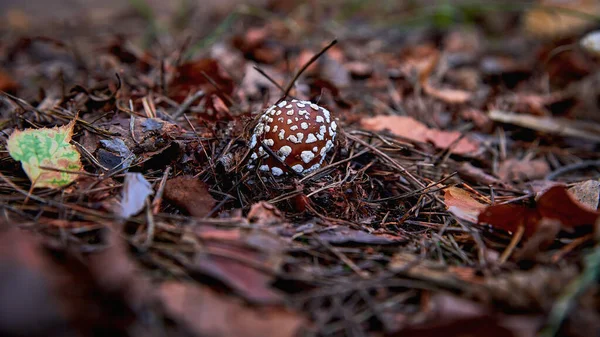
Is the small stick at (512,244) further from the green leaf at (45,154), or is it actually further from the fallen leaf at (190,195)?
the green leaf at (45,154)

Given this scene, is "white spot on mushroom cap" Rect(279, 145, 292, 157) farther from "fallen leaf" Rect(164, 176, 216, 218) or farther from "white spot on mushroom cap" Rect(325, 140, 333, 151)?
"fallen leaf" Rect(164, 176, 216, 218)

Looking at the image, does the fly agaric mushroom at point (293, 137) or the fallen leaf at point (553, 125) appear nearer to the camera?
the fly agaric mushroom at point (293, 137)

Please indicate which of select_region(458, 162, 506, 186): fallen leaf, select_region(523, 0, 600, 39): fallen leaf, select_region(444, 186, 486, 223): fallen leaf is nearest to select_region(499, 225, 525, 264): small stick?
select_region(444, 186, 486, 223): fallen leaf

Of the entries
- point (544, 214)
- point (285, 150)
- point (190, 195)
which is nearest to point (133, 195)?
point (190, 195)

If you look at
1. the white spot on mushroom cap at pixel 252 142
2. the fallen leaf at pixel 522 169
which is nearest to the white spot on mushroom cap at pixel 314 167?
the white spot on mushroom cap at pixel 252 142

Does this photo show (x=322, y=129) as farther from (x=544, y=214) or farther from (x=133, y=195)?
(x=544, y=214)
